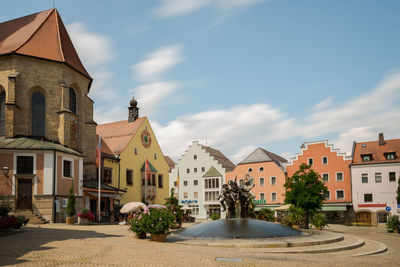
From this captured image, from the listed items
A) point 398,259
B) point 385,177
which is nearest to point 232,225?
point 398,259

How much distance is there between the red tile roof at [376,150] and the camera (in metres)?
51.7

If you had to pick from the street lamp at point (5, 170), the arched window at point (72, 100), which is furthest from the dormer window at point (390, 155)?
the street lamp at point (5, 170)

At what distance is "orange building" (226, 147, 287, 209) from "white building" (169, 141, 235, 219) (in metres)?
6.21

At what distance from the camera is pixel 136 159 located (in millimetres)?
57812

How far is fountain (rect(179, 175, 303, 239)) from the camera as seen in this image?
18938 millimetres

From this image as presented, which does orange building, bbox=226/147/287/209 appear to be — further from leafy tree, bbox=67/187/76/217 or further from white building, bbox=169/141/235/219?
leafy tree, bbox=67/187/76/217

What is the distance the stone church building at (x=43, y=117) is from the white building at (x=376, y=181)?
111 feet

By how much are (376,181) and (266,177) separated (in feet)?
52.8

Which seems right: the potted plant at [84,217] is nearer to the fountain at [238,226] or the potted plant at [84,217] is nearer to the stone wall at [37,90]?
the stone wall at [37,90]

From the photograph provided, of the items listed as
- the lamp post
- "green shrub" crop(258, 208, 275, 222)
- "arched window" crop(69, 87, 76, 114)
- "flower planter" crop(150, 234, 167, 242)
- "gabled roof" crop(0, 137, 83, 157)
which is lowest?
"green shrub" crop(258, 208, 275, 222)

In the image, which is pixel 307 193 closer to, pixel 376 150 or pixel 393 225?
pixel 393 225

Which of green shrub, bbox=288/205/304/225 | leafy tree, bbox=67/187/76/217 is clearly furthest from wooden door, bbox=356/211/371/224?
leafy tree, bbox=67/187/76/217

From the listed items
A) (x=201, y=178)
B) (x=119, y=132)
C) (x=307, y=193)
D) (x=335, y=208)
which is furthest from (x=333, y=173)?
(x=119, y=132)

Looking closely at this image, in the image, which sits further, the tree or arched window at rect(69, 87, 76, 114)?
arched window at rect(69, 87, 76, 114)
